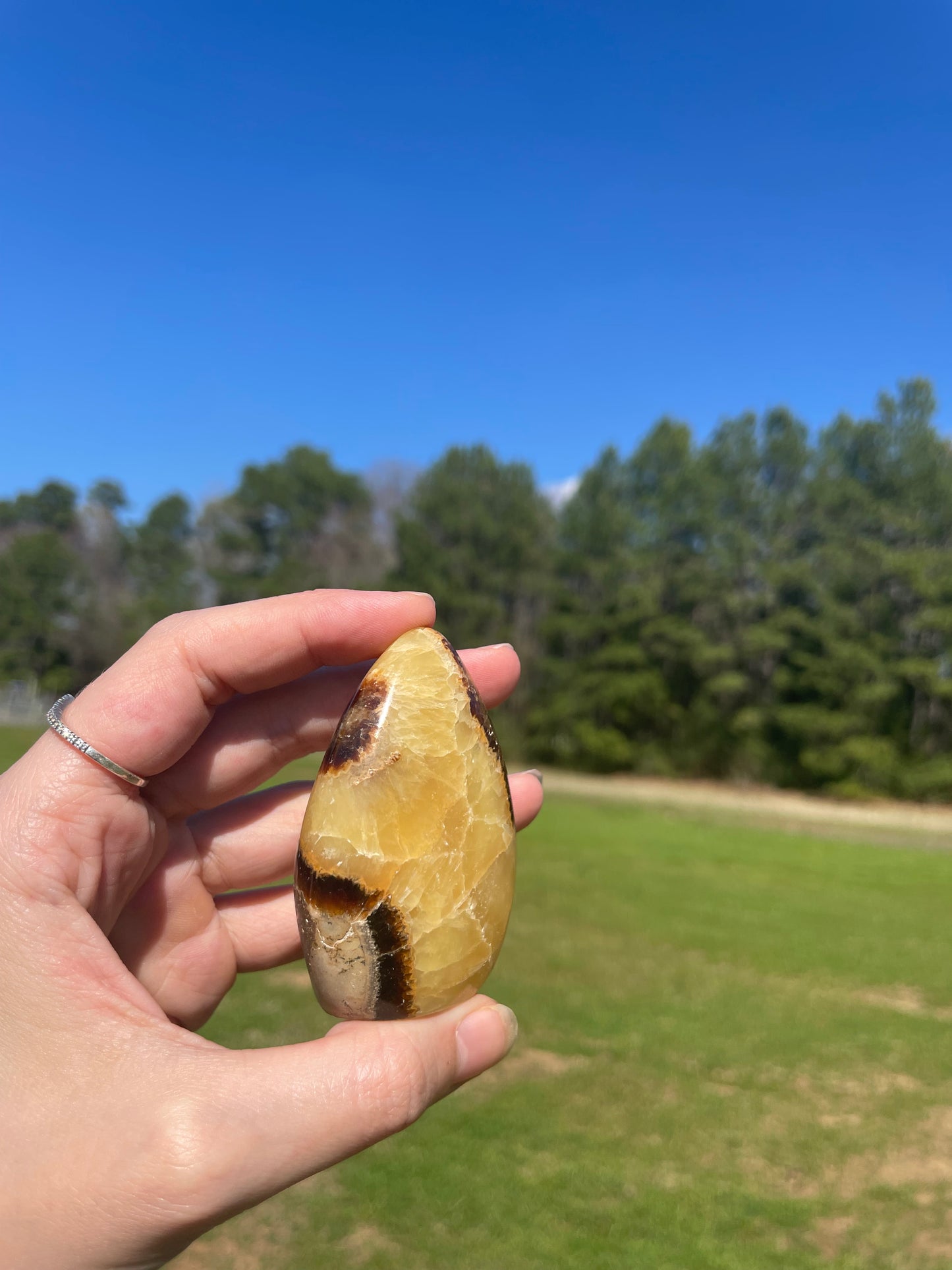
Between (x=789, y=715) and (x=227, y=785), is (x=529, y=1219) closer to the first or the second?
(x=227, y=785)

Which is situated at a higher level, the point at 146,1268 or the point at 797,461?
the point at 797,461

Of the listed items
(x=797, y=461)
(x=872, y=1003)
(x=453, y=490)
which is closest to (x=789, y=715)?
(x=797, y=461)

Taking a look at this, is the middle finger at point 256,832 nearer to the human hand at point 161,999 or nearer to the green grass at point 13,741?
the human hand at point 161,999

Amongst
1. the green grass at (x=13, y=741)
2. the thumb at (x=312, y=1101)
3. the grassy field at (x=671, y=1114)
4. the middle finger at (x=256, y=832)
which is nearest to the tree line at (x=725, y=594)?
the green grass at (x=13, y=741)

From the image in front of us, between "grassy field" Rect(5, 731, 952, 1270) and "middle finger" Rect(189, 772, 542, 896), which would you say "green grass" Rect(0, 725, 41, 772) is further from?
"middle finger" Rect(189, 772, 542, 896)

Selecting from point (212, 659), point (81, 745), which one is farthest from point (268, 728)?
point (81, 745)

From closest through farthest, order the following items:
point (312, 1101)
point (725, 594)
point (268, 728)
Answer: point (312, 1101), point (268, 728), point (725, 594)

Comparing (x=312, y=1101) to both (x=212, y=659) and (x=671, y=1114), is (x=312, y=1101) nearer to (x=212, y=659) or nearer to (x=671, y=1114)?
(x=212, y=659)
